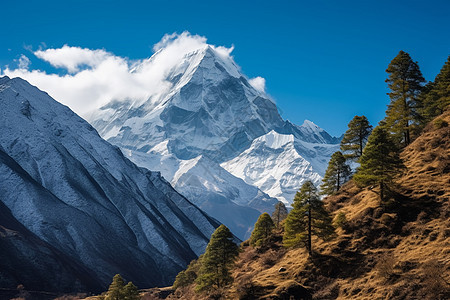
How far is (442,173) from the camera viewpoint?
166 ft

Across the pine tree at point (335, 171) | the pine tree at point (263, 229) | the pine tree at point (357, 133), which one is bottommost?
the pine tree at point (263, 229)

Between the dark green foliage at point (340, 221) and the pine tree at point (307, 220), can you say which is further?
the dark green foliage at point (340, 221)

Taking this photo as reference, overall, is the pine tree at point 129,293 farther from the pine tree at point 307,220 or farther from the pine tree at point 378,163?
the pine tree at point 378,163

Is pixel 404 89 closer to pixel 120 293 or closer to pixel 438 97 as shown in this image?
pixel 438 97

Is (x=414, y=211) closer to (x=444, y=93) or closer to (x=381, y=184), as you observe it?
(x=381, y=184)

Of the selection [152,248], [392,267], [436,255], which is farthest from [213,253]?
[152,248]

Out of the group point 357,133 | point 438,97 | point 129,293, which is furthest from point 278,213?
point 438,97

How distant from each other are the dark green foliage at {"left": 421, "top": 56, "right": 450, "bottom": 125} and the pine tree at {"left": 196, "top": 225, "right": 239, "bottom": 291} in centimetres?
3501

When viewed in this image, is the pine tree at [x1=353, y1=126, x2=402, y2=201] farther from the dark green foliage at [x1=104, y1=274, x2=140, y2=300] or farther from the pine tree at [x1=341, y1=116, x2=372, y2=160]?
the dark green foliage at [x1=104, y1=274, x2=140, y2=300]

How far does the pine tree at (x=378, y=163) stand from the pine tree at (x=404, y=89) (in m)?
12.3

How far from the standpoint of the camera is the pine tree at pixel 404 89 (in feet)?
197

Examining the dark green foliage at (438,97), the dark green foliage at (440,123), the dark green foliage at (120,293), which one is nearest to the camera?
the dark green foliage at (440,123)

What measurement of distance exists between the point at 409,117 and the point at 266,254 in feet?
90.9

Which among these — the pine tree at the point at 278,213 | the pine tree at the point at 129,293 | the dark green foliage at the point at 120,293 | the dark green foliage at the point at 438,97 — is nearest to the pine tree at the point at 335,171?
the dark green foliage at the point at 438,97
